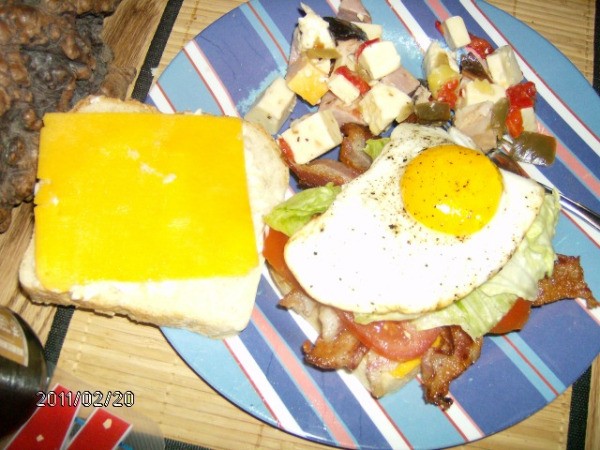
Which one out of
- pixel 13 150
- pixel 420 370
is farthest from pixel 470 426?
pixel 13 150

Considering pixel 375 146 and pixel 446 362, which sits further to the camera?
pixel 375 146

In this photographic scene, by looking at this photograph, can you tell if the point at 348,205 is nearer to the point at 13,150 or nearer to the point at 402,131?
the point at 402,131

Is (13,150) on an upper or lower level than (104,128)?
lower

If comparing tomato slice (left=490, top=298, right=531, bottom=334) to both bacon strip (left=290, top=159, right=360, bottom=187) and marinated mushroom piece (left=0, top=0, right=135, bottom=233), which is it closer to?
bacon strip (left=290, top=159, right=360, bottom=187)

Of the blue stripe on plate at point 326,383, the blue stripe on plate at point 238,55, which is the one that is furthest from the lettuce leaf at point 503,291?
the blue stripe on plate at point 238,55

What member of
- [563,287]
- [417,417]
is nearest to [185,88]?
[417,417]

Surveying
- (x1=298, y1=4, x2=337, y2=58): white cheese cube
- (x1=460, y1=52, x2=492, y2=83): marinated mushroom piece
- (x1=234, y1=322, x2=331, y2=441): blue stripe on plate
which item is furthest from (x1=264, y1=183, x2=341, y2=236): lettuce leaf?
(x1=460, y1=52, x2=492, y2=83): marinated mushroom piece

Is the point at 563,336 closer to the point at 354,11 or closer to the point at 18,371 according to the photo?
the point at 354,11
